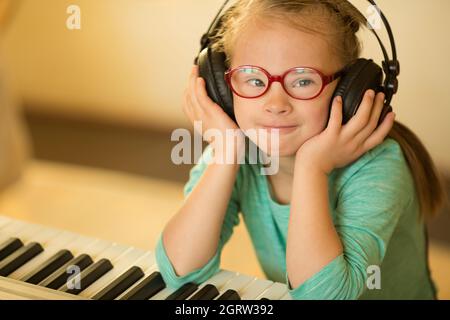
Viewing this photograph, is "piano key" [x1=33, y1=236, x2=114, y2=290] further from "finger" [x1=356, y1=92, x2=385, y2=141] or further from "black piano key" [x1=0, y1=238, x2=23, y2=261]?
"finger" [x1=356, y1=92, x2=385, y2=141]

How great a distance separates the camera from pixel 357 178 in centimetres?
133

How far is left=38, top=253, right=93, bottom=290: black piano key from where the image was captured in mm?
1314

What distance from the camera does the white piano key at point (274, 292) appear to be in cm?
130

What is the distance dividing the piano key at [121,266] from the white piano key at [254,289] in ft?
0.62

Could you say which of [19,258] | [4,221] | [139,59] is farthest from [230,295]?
[139,59]

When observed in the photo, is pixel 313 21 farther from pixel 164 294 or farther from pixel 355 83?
pixel 164 294

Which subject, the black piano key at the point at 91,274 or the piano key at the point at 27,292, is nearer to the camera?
the piano key at the point at 27,292

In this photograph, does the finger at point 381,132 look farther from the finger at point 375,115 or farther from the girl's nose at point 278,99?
the girl's nose at point 278,99

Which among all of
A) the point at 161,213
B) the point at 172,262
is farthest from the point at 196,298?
the point at 161,213

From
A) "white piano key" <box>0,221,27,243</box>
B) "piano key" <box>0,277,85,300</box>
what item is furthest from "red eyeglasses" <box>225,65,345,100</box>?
"white piano key" <box>0,221,27,243</box>

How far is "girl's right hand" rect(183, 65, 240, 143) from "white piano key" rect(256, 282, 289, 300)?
26cm

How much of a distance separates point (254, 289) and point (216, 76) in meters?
0.36

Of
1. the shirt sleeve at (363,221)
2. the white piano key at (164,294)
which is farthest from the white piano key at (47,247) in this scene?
the shirt sleeve at (363,221)

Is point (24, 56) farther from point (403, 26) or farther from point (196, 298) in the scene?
point (196, 298)
